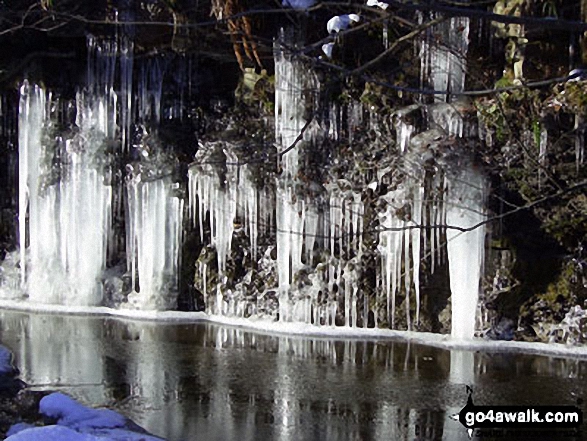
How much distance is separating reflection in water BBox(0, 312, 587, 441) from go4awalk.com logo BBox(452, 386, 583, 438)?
139 mm

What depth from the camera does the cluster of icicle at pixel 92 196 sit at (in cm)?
1267

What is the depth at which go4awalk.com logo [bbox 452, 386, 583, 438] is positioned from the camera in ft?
23.2

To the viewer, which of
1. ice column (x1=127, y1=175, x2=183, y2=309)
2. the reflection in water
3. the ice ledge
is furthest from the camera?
ice column (x1=127, y1=175, x2=183, y2=309)

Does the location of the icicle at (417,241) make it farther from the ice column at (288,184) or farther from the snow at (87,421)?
the snow at (87,421)

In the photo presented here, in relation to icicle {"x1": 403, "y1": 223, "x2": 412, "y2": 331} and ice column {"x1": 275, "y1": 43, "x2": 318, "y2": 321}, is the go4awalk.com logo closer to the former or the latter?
icicle {"x1": 403, "y1": 223, "x2": 412, "y2": 331}

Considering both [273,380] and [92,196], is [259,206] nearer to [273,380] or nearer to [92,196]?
[92,196]

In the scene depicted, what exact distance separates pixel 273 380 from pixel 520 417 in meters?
2.65

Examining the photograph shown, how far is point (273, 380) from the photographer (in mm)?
8570

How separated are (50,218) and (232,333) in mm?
4265

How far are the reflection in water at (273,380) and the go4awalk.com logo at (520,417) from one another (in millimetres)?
139

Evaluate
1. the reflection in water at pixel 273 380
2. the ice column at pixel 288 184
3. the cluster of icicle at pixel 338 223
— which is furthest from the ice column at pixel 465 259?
the ice column at pixel 288 184

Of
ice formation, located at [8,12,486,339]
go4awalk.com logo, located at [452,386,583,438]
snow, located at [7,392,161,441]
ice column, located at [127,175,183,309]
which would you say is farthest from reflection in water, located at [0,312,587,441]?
ice column, located at [127,175,183,309]

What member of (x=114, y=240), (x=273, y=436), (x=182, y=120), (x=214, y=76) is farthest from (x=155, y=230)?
(x=273, y=436)

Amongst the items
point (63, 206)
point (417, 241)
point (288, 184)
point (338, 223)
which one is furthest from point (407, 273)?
point (63, 206)
